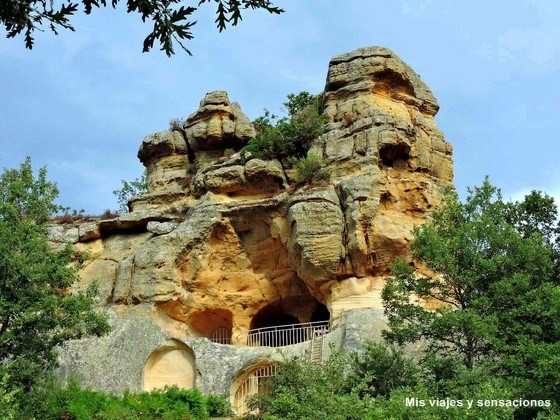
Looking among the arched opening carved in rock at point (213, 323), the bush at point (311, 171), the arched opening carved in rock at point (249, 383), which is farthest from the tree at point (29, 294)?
the bush at point (311, 171)

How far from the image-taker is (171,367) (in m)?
24.4

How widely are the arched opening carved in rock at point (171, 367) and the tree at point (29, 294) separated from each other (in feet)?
17.6

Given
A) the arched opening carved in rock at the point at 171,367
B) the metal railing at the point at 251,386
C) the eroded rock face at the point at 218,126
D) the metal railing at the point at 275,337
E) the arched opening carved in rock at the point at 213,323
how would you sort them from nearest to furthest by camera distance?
1. the metal railing at the point at 251,386
2. the arched opening carved in rock at the point at 171,367
3. the metal railing at the point at 275,337
4. the arched opening carved in rock at the point at 213,323
5. the eroded rock face at the point at 218,126

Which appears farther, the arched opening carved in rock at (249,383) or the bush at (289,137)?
the bush at (289,137)

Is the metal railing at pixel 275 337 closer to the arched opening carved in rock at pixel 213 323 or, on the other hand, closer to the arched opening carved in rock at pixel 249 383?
the arched opening carved in rock at pixel 213 323

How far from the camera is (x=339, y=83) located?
95.2 feet

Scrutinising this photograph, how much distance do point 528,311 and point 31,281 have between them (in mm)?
11932

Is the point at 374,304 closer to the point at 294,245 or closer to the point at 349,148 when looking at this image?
the point at 294,245

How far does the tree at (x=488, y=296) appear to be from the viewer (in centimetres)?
1534

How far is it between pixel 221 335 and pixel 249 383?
16.0 feet

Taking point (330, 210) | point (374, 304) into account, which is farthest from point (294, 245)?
point (374, 304)

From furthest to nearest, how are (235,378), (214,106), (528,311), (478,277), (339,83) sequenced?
(214,106), (339,83), (235,378), (478,277), (528,311)

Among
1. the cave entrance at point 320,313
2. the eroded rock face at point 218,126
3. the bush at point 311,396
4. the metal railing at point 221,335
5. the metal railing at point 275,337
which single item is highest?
the eroded rock face at point 218,126

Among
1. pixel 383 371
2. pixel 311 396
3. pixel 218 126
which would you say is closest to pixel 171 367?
pixel 383 371
